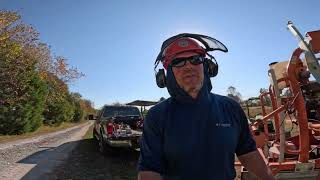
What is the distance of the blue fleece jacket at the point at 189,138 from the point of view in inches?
90.5

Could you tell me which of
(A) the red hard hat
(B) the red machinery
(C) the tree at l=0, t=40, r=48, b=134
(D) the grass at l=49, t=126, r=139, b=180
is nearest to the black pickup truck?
(D) the grass at l=49, t=126, r=139, b=180

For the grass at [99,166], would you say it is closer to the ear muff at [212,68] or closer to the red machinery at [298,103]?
the red machinery at [298,103]

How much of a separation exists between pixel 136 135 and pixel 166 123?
1113 centimetres

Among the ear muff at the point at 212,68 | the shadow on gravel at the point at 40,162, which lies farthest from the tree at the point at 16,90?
the ear muff at the point at 212,68

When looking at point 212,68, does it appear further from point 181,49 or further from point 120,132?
point 120,132

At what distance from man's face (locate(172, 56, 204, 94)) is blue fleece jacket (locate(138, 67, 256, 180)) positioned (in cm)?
3

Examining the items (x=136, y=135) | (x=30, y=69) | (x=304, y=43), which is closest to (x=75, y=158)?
(x=136, y=135)

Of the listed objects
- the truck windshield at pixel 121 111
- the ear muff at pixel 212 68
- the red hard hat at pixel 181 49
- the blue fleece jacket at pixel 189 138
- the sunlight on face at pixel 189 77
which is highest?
the truck windshield at pixel 121 111

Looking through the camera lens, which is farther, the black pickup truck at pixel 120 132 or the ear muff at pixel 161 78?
the black pickup truck at pixel 120 132

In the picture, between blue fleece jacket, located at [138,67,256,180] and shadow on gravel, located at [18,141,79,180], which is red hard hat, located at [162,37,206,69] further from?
shadow on gravel, located at [18,141,79,180]

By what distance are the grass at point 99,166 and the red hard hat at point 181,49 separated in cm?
822

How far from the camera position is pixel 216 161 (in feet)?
7.63

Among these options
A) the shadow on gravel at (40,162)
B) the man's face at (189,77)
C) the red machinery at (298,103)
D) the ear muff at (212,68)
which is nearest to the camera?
the man's face at (189,77)

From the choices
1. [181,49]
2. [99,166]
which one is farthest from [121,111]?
[181,49]
